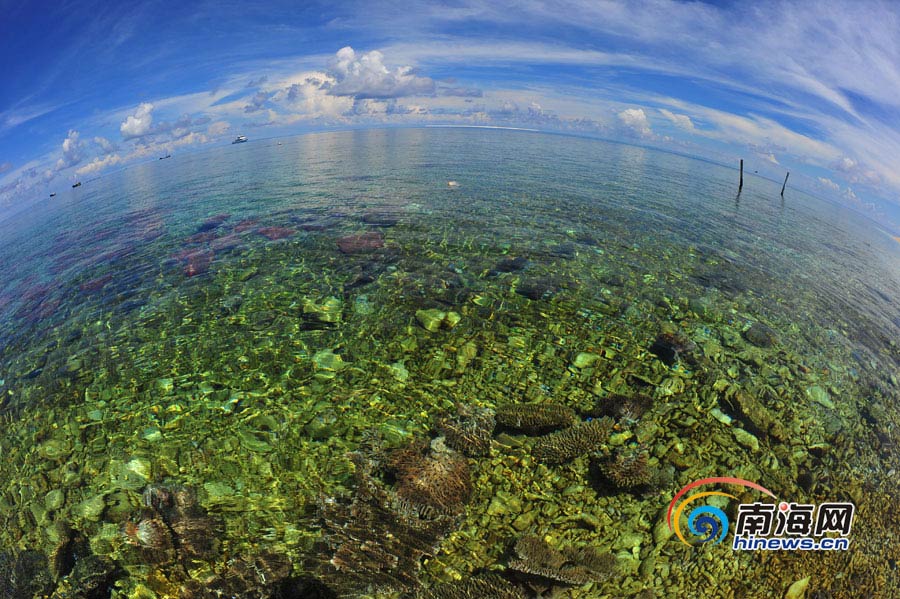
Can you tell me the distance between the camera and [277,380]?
23.4 ft

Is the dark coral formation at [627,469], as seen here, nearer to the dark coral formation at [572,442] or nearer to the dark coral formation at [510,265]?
the dark coral formation at [572,442]

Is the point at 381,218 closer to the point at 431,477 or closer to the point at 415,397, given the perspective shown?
the point at 415,397

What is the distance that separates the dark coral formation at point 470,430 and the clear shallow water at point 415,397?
127mm

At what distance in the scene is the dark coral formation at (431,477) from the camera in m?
4.87

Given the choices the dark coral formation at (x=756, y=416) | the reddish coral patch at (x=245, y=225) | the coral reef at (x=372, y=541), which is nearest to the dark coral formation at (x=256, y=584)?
the coral reef at (x=372, y=541)

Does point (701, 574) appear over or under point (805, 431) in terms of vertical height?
over

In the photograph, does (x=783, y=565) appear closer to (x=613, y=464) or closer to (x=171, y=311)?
(x=613, y=464)

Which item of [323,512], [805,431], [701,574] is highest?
[323,512]

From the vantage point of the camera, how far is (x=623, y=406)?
6.59 meters

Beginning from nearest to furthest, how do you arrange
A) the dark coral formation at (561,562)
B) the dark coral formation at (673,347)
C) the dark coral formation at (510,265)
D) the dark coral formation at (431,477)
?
the dark coral formation at (561,562), the dark coral formation at (431,477), the dark coral formation at (673,347), the dark coral formation at (510,265)

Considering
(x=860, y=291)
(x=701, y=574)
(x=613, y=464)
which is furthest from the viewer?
(x=860, y=291)

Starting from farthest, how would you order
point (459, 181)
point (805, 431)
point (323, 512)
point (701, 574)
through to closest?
point (459, 181) → point (805, 431) → point (323, 512) → point (701, 574)

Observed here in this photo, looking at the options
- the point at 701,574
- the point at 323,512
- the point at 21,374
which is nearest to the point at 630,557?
the point at 701,574

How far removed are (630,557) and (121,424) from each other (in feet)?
26.9
